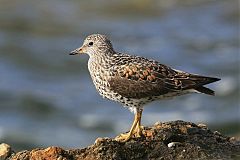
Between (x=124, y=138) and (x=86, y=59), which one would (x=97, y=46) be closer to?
Answer: (x=124, y=138)

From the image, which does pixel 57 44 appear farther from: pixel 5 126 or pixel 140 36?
pixel 5 126

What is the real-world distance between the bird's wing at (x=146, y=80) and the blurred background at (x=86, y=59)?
8.59m

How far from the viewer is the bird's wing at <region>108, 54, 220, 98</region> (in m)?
9.20

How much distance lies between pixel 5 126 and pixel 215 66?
292 inches

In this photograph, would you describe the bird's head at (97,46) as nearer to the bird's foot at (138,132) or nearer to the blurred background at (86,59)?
the bird's foot at (138,132)

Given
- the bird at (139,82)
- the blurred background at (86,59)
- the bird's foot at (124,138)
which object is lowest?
the bird's foot at (124,138)

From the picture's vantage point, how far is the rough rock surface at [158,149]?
812 centimetres

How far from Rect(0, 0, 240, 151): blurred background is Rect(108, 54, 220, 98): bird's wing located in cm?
859

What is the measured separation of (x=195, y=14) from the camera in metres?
31.0

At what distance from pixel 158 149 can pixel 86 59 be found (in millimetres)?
16304

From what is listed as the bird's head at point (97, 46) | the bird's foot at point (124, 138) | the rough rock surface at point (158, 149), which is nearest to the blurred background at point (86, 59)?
the bird's head at point (97, 46)

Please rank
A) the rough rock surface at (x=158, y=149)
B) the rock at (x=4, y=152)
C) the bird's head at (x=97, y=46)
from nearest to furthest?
the rough rock surface at (x=158, y=149) < the rock at (x=4, y=152) < the bird's head at (x=97, y=46)

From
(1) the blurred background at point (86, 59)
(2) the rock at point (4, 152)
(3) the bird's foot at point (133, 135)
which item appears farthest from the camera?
(1) the blurred background at point (86, 59)

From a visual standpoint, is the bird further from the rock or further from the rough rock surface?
the rock
